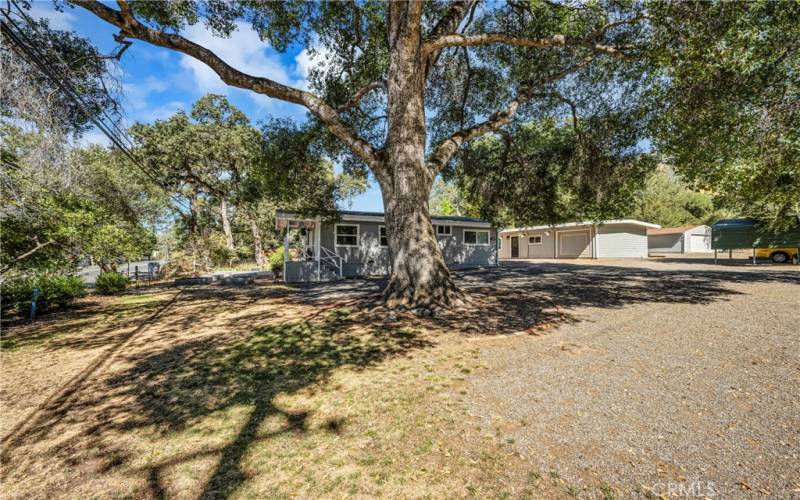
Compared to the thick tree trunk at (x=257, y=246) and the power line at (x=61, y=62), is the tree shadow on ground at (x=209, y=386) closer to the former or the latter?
the power line at (x=61, y=62)

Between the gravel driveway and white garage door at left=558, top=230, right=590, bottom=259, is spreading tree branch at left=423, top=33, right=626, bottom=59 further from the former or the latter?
white garage door at left=558, top=230, right=590, bottom=259

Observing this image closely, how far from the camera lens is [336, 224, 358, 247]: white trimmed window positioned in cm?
1591

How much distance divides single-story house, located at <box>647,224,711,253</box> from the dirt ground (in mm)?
31064

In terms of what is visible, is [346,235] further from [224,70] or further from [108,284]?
[224,70]

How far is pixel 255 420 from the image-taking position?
281 cm

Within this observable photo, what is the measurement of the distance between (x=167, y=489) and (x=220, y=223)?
102 ft

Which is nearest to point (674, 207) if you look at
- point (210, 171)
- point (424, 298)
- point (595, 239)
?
point (595, 239)

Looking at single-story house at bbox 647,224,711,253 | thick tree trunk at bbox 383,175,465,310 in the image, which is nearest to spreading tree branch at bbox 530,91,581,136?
thick tree trunk at bbox 383,175,465,310

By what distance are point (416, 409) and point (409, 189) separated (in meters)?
5.05

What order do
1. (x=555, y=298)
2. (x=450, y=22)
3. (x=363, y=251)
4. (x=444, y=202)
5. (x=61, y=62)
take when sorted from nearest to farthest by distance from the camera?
(x=61, y=62) < (x=450, y=22) < (x=555, y=298) < (x=363, y=251) < (x=444, y=202)

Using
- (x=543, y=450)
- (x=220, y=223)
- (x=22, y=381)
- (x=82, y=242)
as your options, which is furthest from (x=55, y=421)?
(x=220, y=223)

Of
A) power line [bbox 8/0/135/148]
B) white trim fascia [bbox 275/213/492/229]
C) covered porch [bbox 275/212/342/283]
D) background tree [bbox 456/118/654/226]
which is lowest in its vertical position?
covered porch [bbox 275/212/342/283]

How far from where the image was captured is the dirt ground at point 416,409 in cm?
206

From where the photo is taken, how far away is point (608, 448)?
7.55 feet
